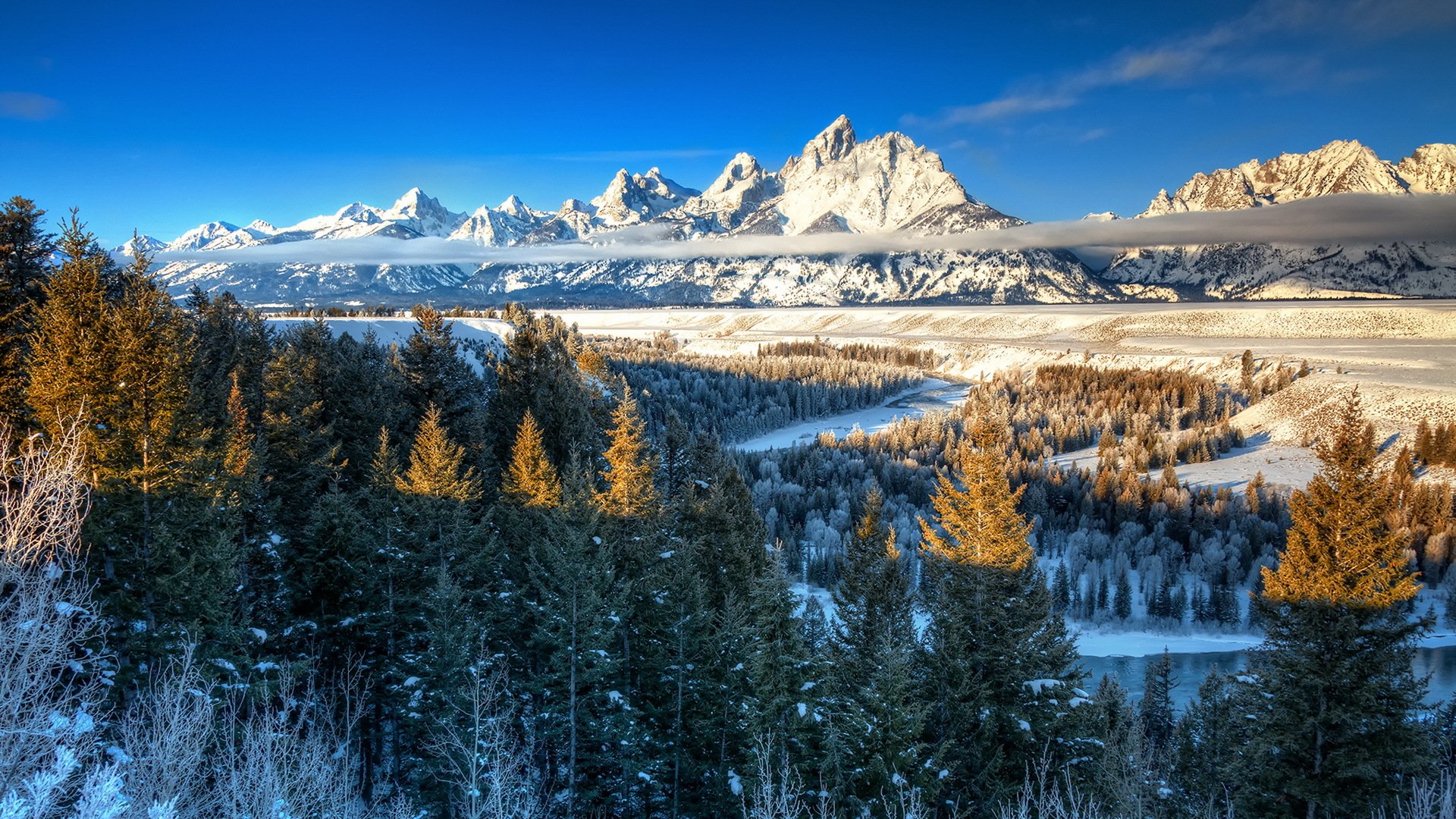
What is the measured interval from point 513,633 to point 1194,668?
54588 millimetres

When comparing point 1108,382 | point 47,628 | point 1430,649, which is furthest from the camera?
point 1108,382

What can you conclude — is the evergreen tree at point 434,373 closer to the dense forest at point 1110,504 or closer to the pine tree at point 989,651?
the pine tree at point 989,651

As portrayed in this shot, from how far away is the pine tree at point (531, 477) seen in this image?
2620cm

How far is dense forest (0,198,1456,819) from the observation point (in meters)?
14.1

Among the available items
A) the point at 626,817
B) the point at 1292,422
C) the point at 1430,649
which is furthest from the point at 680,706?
the point at 1292,422

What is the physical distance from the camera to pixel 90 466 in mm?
16172

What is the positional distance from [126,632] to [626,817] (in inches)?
584

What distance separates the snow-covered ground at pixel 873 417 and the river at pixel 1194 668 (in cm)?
7075

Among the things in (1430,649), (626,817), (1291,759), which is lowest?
(1430,649)

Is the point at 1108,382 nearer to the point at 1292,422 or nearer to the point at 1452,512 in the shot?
the point at 1292,422

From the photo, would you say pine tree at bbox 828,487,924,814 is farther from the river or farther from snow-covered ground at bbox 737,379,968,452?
snow-covered ground at bbox 737,379,968,452

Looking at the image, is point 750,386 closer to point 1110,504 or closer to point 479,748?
point 1110,504

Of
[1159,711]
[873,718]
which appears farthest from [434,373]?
[1159,711]

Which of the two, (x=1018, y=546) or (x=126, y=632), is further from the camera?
(x=1018, y=546)
